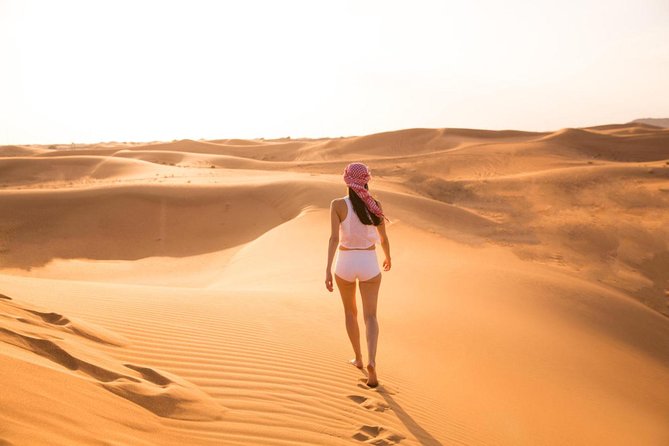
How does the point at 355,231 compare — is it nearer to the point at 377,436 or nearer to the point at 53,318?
the point at 377,436

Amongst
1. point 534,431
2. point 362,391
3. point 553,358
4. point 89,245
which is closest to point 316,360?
point 362,391

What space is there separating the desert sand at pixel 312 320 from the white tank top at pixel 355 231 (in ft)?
3.96

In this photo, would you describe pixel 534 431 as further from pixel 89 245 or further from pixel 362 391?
pixel 89 245

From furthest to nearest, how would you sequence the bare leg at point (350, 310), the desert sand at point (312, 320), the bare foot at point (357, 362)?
the bare foot at point (357, 362), the bare leg at point (350, 310), the desert sand at point (312, 320)

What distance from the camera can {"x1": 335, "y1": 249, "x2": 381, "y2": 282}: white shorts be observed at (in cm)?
460

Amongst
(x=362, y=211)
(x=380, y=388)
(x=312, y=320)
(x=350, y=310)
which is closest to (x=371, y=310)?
(x=350, y=310)

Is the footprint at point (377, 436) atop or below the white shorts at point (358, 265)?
below

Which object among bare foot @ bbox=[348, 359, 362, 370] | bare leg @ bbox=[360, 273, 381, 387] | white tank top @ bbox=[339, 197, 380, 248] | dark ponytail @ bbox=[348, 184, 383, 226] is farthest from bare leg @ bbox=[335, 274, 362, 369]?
dark ponytail @ bbox=[348, 184, 383, 226]

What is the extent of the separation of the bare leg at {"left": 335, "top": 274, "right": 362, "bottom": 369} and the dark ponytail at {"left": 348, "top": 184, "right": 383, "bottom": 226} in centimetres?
58

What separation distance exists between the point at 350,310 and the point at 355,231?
0.77 metres

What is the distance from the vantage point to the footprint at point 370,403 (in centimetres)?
421

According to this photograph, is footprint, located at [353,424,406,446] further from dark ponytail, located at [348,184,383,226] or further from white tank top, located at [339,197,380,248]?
dark ponytail, located at [348,184,383,226]

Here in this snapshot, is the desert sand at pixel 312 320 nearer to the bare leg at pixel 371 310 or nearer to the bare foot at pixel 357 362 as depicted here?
the bare foot at pixel 357 362

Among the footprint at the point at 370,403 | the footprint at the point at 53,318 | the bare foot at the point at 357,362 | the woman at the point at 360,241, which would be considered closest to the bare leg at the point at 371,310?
the woman at the point at 360,241
